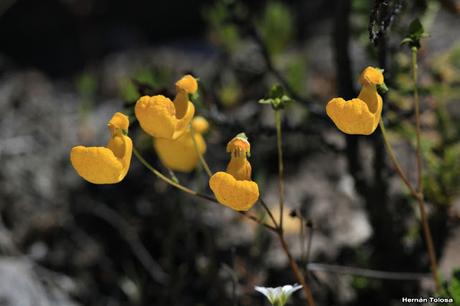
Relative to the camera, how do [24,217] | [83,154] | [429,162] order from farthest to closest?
[24,217]
[429,162]
[83,154]

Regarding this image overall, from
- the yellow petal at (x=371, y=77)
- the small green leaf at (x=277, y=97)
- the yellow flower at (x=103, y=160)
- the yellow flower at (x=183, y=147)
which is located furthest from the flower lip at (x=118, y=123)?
the yellow petal at (x=371, y=77)

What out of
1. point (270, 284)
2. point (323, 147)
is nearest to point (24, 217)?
point (270, 284)

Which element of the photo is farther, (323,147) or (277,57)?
(277,57)

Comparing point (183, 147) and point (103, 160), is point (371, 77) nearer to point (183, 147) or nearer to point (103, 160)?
point (103, 160)

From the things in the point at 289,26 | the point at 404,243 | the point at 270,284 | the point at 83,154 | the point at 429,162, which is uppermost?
the point at 289,26

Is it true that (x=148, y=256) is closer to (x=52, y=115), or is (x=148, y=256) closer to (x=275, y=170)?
(x=275, y=170)

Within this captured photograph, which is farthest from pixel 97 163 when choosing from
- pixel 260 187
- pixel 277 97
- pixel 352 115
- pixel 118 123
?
pixel 260 187

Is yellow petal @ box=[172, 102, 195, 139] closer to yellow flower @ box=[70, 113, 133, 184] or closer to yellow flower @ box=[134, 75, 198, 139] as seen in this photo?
yellow flower @ box=[134, 75, 198, 139]
